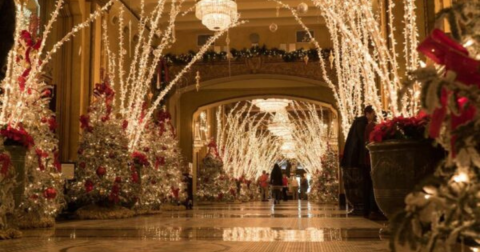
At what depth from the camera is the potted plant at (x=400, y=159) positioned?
312cm

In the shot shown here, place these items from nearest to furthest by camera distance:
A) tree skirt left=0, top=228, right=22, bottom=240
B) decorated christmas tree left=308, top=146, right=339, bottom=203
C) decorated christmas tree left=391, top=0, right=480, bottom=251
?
decorated christmas tree left=391, top=0, right=480, bottom=251, tree skirt left=0, top=228, right=22, bottom=240, decorated christmas tree left=308, top=146, right=339, bottom=203

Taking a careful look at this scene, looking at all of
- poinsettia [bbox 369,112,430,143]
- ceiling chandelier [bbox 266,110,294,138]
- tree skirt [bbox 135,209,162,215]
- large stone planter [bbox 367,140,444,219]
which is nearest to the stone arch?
ceiling chandelier [bbox 266,110,294,138]

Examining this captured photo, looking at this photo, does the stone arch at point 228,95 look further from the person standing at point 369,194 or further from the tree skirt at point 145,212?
the person standing at point 369,194

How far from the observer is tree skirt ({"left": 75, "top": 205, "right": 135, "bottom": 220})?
7477 mm

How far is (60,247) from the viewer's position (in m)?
3.79

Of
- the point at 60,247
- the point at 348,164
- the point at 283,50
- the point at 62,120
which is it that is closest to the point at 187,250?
the point at 60,247

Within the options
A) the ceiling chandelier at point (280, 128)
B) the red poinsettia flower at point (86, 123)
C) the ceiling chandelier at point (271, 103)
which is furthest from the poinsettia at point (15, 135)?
the ceiling chandelier at point (280, 128)

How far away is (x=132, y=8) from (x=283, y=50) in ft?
12.4

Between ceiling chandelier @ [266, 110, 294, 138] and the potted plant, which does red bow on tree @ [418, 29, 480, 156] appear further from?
ceiling chandelier @ [266, 110, 294, 138]

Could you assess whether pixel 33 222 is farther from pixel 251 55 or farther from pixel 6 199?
pixel 251 55

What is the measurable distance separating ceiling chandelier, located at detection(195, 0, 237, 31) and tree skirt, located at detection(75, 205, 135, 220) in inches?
128

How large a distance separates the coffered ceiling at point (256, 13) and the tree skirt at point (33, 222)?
21.9 feet

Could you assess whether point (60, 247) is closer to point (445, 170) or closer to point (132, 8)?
point (445, 170)

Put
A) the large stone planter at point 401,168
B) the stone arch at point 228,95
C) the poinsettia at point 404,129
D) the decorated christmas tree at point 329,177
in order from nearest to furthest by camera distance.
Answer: the large stone planter at point 401,168
the poinsettia at point 404,129
the decorated christmas tree at point 329,177
the stone arch at point 228,95
